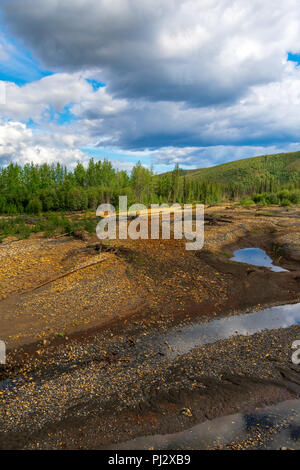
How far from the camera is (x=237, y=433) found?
4.23 metres

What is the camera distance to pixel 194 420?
450 cm

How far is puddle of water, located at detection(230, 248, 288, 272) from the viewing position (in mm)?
15159

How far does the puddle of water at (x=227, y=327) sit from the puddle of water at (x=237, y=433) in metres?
2.11

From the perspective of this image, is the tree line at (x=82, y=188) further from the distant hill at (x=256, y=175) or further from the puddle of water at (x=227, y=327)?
the puddle of water at (x=227, y=327)

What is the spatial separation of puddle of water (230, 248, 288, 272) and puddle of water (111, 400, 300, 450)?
10.7 metres

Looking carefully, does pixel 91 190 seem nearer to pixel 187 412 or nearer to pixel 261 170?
pixel 187 412

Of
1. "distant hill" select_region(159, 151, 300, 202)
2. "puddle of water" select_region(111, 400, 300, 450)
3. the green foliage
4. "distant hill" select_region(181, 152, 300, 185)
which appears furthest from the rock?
"distant hill" select_region(181, 152, 300, 185)

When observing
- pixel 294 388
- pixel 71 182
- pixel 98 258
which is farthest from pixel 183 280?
pixel 71 182

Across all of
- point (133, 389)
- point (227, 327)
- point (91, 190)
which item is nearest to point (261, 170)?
point (91, 190)

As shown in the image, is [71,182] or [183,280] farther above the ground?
[71,182]

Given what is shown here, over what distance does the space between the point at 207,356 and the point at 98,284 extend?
19.3 ft

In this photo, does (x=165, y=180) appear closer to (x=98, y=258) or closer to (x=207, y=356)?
(x=98, y=258)

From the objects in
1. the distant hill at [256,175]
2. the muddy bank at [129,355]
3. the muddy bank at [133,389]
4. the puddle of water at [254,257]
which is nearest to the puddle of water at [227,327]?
the muddy bank at [129,355]

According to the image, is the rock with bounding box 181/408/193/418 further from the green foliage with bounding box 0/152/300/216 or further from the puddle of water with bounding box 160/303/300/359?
the green foliage with bounding box 0/152/300/216
